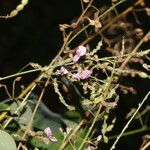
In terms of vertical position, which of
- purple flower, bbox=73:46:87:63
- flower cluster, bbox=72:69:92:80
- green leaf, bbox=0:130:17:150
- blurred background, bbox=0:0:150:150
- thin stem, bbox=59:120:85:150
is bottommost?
blurred background, bbox=0:0:150:150

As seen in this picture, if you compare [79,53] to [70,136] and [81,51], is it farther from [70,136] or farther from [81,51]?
[70,136]

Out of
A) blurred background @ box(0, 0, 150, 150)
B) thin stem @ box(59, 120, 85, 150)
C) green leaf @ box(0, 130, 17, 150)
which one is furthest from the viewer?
blurred background @ box(0, 0, 150, 150)

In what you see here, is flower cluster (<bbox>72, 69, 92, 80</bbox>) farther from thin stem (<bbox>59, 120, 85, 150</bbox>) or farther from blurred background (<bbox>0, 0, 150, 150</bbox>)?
blurred background (<bbox>0, 0, 150, 150</bbox>)

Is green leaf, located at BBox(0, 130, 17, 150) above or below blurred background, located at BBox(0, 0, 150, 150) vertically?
above

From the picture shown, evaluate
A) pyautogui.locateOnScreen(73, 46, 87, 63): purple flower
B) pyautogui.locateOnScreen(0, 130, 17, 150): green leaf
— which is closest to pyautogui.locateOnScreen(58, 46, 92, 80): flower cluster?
pyautogui.locateOnScreen(73, 46, 87, 63): purple flower

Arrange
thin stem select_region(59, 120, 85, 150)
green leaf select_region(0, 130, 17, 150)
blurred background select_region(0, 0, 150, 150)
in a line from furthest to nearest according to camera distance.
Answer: blurred background select_region(0, 0, 150, 150) → thin stem select_region(59, 120, 85, 150) → green leaf select_region(0, 130, 17, 150)

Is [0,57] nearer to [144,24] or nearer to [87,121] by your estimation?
[144,24]

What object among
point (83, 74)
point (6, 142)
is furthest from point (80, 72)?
point (6, 142)

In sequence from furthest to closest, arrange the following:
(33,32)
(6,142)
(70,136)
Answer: (33,32), (70,136), (6,142)

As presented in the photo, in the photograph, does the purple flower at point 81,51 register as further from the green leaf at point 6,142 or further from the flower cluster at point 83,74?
the green leaf at point 6,142

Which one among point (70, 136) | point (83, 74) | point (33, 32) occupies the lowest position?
point (33, 32)

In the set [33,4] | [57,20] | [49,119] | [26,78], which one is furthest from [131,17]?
[49,119]
